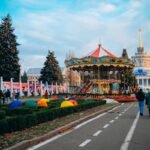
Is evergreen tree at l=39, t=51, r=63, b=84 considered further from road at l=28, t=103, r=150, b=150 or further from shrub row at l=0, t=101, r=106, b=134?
road at l=28, t=103, r=150, b=150

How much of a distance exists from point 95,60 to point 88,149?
144ft

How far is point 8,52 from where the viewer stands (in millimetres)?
67688

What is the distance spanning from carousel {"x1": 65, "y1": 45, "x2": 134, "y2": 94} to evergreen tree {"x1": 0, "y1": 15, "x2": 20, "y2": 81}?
1298 centimetres

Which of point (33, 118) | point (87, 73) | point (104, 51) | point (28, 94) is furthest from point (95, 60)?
point (33, 118)

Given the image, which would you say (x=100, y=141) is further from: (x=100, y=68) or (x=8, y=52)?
(x=8, y=52)

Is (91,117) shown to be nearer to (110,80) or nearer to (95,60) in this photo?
(95,60)

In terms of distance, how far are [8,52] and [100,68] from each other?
18.2 meters

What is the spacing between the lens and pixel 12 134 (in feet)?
41.1

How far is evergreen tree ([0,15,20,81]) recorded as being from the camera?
67062mm

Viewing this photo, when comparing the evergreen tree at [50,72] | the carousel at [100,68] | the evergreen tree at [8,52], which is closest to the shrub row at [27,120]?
the carousel at [100,68]

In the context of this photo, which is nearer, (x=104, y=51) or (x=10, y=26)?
(x=104, y=51)

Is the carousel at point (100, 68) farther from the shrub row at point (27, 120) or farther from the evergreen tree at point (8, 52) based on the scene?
the shrub row at point (27, 120)

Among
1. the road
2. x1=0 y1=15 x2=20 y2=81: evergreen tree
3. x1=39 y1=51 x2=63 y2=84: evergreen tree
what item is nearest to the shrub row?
the road

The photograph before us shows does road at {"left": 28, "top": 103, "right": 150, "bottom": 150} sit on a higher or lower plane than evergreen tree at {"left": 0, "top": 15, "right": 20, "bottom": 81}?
A: lower
